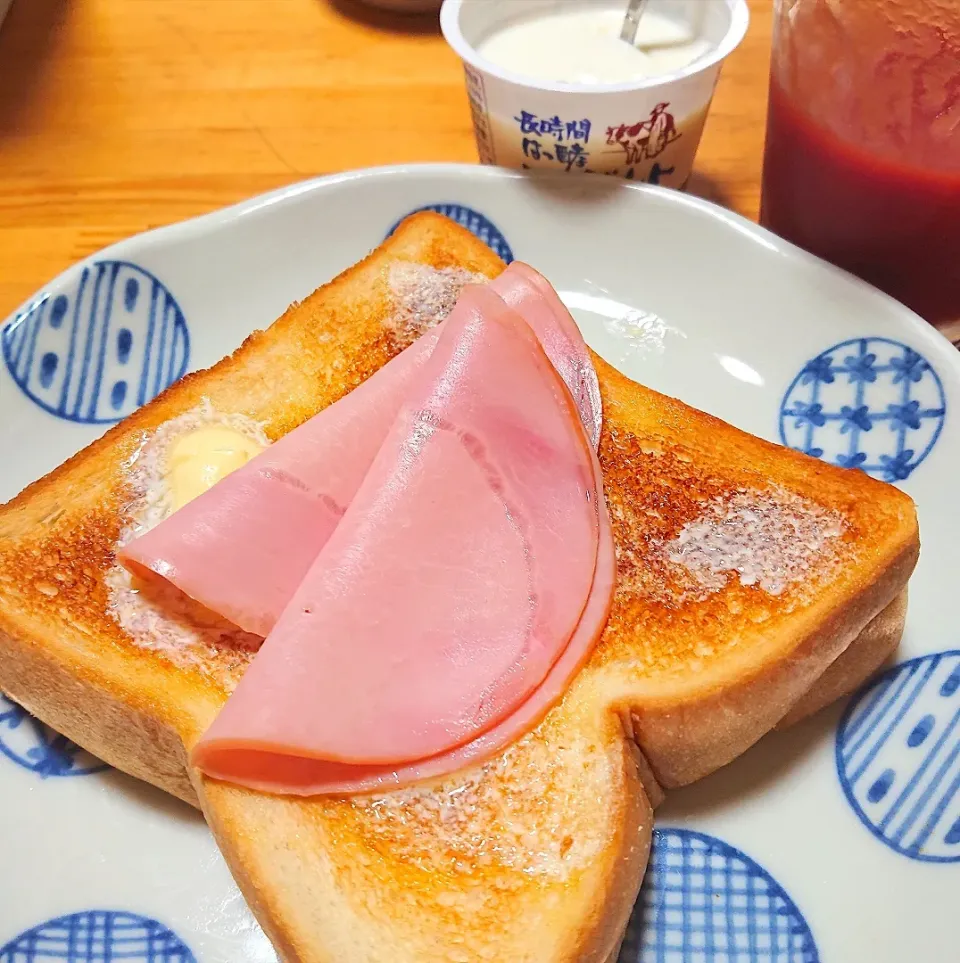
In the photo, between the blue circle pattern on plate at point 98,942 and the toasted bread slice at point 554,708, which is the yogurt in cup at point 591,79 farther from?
the blue circle pattern on plate at point 98,942

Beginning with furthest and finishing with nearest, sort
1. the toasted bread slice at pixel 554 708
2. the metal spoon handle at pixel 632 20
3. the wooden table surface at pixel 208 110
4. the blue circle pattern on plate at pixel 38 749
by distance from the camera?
the wooden table surface at pixel 208 110, the metal spoon handle at pixel 632 20, the blue circle pattern on plate at pixel 38 749, the toasted bread slice at pixel 554 708

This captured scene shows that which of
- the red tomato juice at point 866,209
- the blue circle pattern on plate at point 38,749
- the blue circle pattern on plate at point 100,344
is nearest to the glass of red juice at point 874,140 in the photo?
the red tomato juice at point 866,209

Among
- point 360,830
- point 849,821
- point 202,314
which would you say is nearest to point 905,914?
point 849,821

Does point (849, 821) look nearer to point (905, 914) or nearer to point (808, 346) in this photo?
point (905, 914)

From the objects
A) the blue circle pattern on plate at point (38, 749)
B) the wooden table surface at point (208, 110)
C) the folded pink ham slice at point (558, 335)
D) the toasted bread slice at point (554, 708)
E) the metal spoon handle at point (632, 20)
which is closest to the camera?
the toasted bread slice at point (554, 708)

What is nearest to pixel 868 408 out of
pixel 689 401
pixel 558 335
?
pixel 689 401
